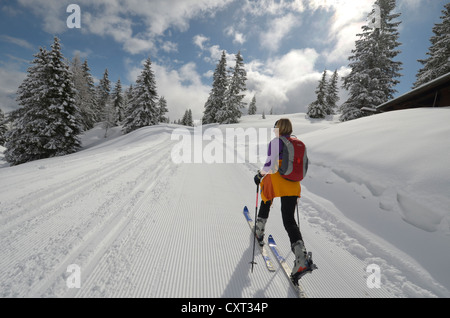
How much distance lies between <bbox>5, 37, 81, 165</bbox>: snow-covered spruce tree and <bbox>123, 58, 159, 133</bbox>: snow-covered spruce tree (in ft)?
37.2

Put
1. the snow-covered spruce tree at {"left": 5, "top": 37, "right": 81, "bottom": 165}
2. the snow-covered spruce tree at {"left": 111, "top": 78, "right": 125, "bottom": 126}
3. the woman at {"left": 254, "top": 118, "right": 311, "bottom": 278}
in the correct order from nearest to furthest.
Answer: the woman at {"left": 254, "top": 118, "right": 311, "bottom": 278} < the snow-covered spruce tree at {"left": 5, "top": 37, "right": 81, "bottom": 165} < the snow-covered spruce tree at {"left": 111, "top": 78, "right": 125, "bottom": 126}

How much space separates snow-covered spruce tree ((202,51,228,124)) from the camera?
34.4m

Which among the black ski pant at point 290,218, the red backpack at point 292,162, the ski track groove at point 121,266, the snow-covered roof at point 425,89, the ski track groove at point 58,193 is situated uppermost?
the snow-covered roof at point 425,89

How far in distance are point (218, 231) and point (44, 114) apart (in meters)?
21.0

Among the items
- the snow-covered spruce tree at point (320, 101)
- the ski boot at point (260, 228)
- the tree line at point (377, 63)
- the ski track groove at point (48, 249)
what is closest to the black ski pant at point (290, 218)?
the ski boot at point (260, 228)

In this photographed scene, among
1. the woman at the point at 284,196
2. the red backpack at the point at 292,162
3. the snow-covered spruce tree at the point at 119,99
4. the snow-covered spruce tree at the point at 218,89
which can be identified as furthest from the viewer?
the snow-covered spruce tree at the point at 119,99

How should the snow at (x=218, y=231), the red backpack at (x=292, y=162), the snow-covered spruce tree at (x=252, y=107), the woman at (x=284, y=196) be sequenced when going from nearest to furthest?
the snow at (x=218, y=231)
the woman at (x=284, y=196)
the red backpack at (x=292, y=162)
the snow-covered spruce tree at (x=252, y=107)

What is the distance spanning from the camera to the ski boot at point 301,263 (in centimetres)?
200

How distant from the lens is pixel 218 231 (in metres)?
2.97

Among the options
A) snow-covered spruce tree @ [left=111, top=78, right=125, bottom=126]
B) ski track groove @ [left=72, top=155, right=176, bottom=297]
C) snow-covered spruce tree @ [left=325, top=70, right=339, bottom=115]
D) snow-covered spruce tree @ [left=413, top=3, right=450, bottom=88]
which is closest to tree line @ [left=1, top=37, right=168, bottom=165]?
ski track groove @ [left=72, top=155, right=176, bottom=297]

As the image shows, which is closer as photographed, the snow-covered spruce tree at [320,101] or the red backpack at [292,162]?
the red backpack at [292,162]

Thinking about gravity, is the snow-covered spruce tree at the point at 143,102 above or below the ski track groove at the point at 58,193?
above

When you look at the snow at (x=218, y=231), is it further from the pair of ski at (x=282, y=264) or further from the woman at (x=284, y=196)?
the woman at (x=284, y=196)

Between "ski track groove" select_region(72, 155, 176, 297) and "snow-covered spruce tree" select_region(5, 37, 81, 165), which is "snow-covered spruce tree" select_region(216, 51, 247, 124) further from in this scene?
"ski track groove" select_region(72, 155, 176, 297)
